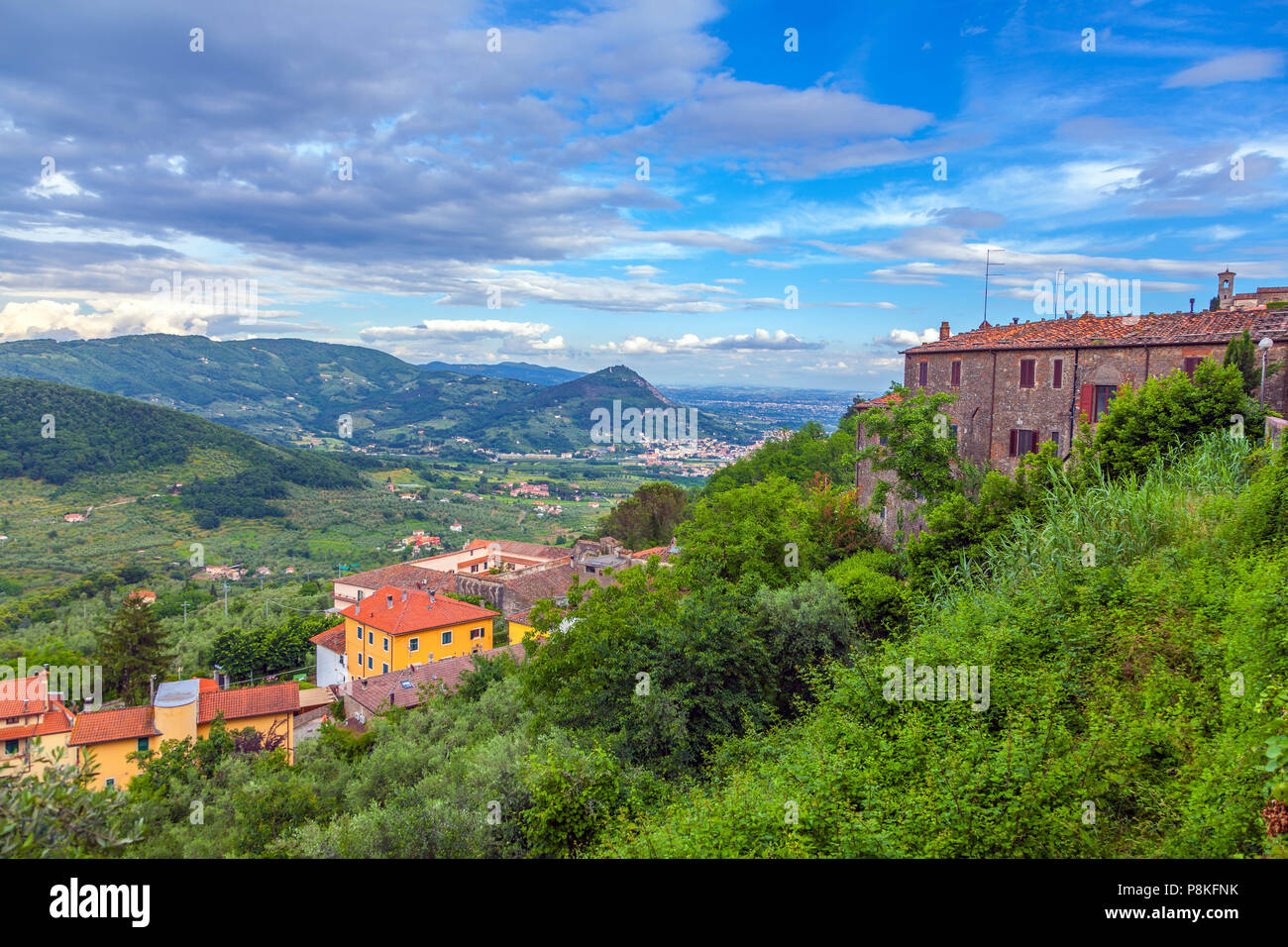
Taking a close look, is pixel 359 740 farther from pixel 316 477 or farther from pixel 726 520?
pixel 316 477

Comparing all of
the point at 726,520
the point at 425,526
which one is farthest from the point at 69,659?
the point at 425,526

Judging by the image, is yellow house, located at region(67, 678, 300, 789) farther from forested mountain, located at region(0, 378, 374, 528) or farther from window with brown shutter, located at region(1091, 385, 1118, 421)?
forested mountain, located at region(0, 378, 374, 528)

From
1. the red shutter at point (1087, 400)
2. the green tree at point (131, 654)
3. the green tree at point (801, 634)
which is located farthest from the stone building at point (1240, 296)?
the green tree at point (131, 654)

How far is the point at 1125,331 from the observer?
2230cm

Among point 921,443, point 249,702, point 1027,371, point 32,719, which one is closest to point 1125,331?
point 1027,371

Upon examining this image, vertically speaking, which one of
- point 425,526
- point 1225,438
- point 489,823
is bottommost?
point 425,526

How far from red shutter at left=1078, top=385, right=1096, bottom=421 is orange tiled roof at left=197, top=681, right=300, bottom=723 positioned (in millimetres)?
32698

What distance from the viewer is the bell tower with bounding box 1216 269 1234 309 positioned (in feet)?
80.1

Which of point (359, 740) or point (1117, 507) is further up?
point (1117, 507)

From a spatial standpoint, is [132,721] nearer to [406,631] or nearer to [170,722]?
[170,722]

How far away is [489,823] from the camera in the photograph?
33.9 feet

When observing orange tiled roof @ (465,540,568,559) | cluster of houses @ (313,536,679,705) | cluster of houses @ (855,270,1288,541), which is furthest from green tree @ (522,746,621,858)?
orange tiled roof @ (465,540,568,559)

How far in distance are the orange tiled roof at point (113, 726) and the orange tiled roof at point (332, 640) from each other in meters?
16.4
